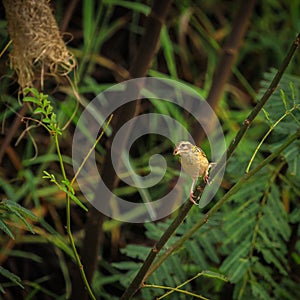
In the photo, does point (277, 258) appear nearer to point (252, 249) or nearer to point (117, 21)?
point (252, 249)

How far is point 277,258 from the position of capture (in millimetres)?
1394

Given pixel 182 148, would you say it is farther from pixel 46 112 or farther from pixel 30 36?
pixel 30 36

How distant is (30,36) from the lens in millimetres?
1271

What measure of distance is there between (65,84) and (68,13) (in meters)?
0.34

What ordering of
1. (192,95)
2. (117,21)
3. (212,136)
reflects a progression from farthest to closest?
(117,21), (192,95), (212,136)

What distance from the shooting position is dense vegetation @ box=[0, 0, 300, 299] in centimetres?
123

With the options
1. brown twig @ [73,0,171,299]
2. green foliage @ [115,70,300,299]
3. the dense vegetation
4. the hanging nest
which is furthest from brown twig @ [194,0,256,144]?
the hanging nest

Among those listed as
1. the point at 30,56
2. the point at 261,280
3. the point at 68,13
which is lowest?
the point at 261,280

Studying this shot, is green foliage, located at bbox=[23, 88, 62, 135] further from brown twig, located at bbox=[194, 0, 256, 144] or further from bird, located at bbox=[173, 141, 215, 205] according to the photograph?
brown twig, located at bbox=[194, 0, 256, 144]

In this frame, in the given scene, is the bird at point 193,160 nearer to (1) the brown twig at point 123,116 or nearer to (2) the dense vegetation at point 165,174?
(2) the dense vegetation at point 165,174

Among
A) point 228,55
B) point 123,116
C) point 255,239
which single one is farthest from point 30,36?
point 255,239

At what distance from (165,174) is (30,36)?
72 centimetres

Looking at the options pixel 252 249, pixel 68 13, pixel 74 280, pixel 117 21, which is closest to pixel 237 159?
pixel 252 249

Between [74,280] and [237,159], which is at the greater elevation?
[237,159]
